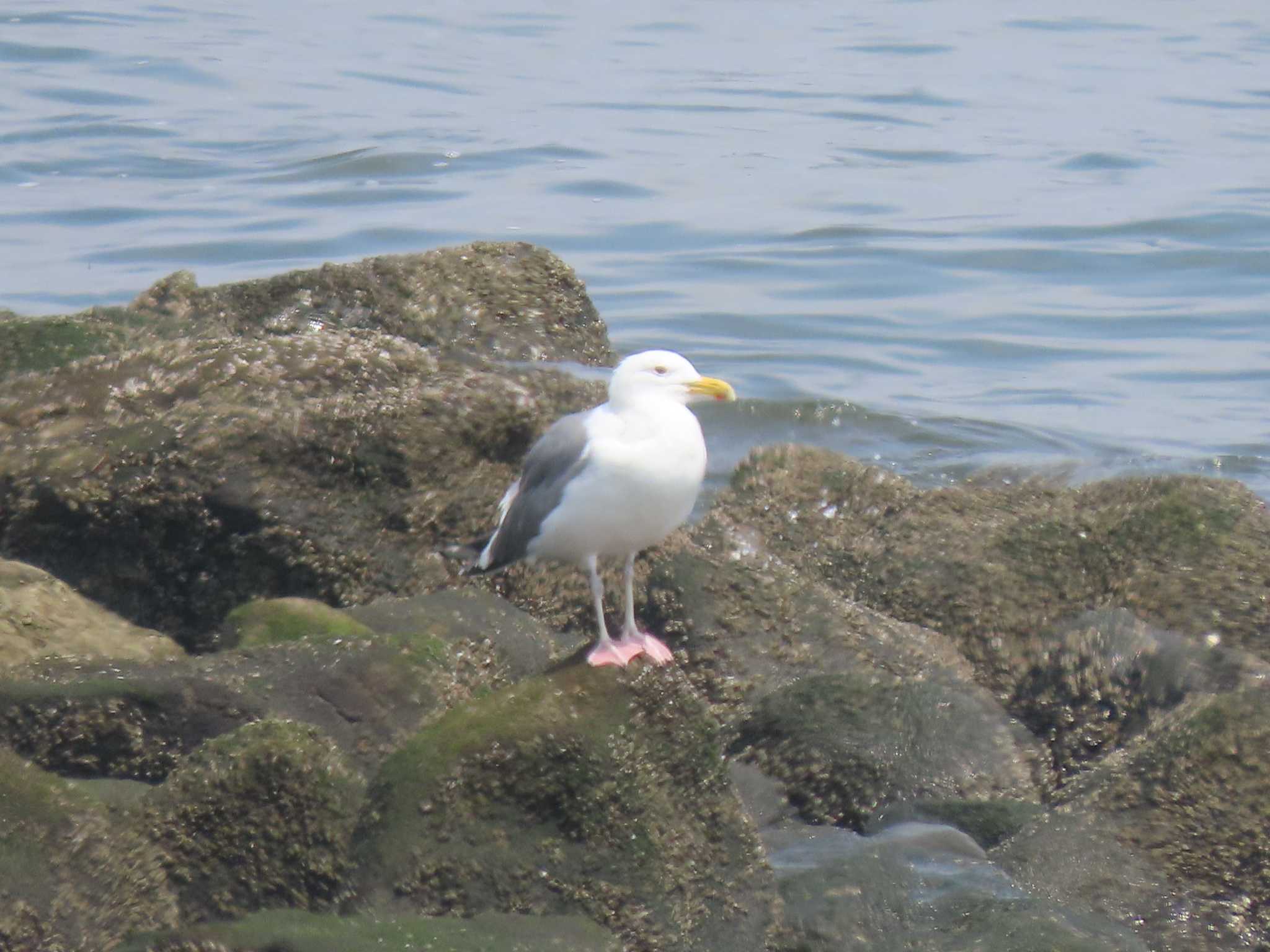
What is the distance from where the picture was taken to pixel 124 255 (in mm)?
14250

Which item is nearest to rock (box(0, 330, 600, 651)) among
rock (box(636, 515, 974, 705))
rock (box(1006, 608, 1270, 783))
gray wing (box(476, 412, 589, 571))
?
gray wing (box(476, 412, 589, 571))

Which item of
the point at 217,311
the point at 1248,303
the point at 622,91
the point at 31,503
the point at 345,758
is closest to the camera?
the point at 345,758

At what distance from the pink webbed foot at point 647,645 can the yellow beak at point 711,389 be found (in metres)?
0.79

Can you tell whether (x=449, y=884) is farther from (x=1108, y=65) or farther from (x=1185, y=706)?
(x=1108, y=65)

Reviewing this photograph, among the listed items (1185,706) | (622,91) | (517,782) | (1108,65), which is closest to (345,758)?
(517,782)

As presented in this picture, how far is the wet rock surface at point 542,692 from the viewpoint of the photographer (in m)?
3.93

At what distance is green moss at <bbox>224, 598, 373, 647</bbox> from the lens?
5137mm

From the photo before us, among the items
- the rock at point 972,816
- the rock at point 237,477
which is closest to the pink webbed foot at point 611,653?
the rock at point 972,816

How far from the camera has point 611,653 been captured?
14.7ft

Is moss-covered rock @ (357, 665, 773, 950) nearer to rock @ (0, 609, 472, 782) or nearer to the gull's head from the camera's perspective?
rock @ (0, 609, 472, 782)

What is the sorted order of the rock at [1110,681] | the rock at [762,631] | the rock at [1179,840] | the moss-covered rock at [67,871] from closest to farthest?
the moss-covered rock at [67,871], the rock at [1179,840], the rock at [1110,681], the rock at [762,631]

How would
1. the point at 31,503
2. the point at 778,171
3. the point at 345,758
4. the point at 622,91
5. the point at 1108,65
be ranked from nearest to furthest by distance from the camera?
the point at 345,758 → the point at 31,503 → the point at 778,171 → the point at 622,91 → the point at 1108,65

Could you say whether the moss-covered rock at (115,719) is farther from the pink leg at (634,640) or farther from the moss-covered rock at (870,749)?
the moss-covered rock at (870,749)

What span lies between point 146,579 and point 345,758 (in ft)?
5.45
